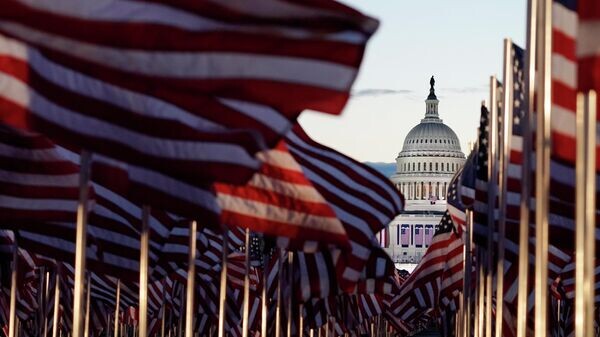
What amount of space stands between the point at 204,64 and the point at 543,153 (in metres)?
5.22

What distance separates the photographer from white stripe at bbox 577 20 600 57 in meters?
14.0

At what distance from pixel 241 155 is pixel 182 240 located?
14.4m

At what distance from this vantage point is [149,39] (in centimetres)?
1430

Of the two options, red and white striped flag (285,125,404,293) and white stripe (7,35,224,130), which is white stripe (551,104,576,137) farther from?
red and white striped flag (285,125,404,293)

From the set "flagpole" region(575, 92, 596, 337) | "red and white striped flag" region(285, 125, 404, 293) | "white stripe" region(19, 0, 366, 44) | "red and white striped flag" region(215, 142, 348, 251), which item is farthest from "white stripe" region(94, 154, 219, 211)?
"red and white striped flag" region(285, 125, 404, 293)

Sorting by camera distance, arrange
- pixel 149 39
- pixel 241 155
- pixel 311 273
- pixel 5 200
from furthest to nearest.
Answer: pixel 311 273, pixel 5 200, pixel 241 155, pixel 149 39

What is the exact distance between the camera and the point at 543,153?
1852 cm

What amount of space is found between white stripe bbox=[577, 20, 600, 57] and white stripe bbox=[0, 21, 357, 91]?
70.2 inches

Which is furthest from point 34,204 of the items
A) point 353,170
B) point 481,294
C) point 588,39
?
point 481,294

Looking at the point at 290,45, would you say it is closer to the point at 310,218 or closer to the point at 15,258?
the point at 310,218

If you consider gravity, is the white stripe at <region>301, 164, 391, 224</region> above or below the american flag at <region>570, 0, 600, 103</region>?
above

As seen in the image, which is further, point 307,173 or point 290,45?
point 307,173

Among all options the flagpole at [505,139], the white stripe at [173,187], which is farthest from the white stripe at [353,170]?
the white stripe at [173,187]

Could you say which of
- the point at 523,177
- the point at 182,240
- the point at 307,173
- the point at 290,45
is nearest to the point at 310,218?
the point at 523,177
